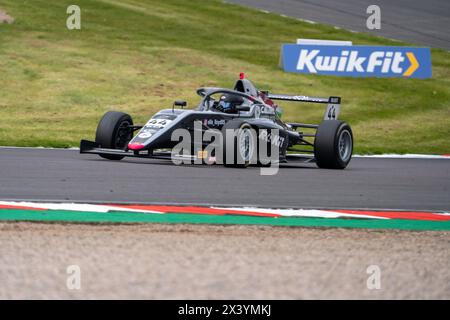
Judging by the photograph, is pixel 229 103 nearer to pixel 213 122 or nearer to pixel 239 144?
pixel 213 122

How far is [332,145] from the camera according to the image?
15.3 meters

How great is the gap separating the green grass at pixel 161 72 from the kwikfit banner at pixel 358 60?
0.34 m

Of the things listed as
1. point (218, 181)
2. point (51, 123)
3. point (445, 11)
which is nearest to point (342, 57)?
point (51, 123)

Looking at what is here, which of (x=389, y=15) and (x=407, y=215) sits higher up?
(x=389, y=15)

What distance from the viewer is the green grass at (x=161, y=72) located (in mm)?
23609

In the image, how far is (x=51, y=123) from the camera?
23.0 meters

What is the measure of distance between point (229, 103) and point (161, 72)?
43.6ft

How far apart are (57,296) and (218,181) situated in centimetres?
692

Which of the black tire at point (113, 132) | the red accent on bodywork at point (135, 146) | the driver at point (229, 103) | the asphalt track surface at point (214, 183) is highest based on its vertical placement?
the driver at point (229, 103)

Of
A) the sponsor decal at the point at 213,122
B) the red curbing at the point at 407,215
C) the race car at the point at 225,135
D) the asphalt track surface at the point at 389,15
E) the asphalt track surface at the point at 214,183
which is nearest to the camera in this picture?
the red curbing at the point at 407,215

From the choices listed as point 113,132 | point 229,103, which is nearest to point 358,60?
point 229,103

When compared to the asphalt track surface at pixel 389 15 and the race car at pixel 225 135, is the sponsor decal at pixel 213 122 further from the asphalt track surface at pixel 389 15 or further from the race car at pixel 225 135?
the asphalt track surface at pixel 389 15

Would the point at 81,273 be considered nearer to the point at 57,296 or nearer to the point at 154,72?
the point at 57,296

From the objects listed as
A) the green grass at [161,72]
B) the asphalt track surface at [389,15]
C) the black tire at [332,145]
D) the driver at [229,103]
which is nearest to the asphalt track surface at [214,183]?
the black tire at [332,145]
